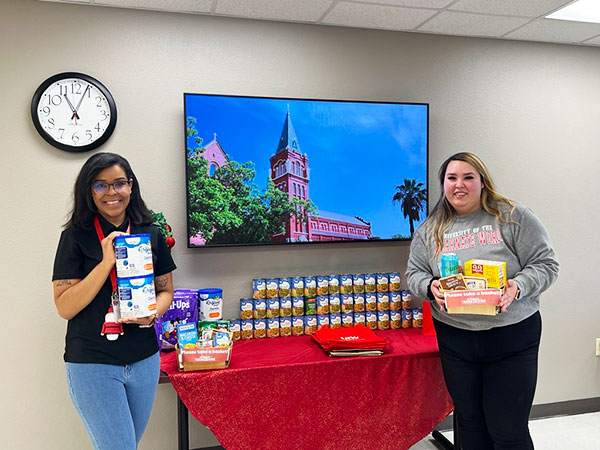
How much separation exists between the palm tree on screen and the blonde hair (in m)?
0.63

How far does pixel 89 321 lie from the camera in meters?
1.74

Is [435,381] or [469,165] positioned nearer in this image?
[469,165]

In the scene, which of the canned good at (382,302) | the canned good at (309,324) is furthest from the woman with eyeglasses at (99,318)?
the canned good at (382,302)

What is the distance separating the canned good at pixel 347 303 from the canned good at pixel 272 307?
396 millimetres

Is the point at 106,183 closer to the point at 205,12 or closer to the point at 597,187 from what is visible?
the point at 205,12

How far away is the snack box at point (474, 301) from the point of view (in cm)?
202

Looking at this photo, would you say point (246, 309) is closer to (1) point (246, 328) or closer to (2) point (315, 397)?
(1) point (246, 328)

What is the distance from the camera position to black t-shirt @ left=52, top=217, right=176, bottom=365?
5.65 feet

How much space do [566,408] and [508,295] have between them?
2017mm

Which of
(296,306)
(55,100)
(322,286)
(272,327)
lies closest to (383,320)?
(322,286)

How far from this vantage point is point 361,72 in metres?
3.04

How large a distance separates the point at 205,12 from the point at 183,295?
156cm

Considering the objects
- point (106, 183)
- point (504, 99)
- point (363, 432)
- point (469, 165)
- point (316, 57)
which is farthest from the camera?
point (504, 99)

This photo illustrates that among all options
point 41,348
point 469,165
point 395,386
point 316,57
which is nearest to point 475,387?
point 395,386
